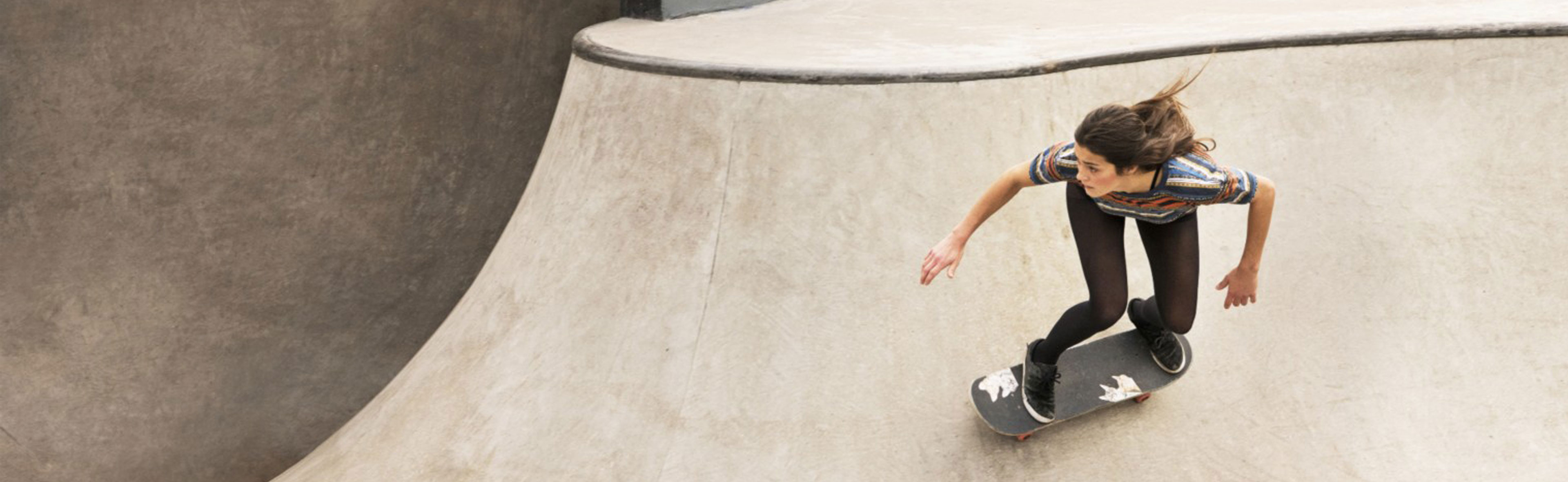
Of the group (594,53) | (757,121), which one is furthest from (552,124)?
(757,121)

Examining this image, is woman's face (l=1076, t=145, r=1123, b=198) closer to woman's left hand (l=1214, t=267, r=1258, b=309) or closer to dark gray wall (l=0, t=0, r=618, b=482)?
woman's left hand (l=1214, t=267, r=1258, b=309)

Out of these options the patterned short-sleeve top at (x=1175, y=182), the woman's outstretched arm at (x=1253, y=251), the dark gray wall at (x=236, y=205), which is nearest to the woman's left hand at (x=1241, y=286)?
the woman's outstretched arm at (x=1253, y=251)

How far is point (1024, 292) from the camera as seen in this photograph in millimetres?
4121

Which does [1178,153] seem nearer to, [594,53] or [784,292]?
[784,292]

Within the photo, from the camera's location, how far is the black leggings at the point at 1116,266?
3.37 meters

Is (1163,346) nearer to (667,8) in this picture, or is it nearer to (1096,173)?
(1096,173)

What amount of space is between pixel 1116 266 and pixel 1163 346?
1.92 ft

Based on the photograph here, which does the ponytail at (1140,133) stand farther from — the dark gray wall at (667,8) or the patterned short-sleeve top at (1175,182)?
the dark gray wall at (667,8)

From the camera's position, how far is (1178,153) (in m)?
3.12

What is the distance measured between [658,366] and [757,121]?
1.01 metres

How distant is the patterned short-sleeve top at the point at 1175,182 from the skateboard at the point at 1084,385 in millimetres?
729

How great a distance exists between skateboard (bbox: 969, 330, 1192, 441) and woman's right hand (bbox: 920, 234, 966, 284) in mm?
675

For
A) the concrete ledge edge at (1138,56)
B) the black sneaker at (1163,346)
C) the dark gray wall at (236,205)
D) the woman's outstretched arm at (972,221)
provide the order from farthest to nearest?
1. the dark gray wall at (236,205)
2. the concrete ledge edge at (1138,56)
3. the black sneaker at (1163,346)
4. the woman's outstretched arm at (972,221)

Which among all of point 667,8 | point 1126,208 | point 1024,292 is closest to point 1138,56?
point 1024,292
